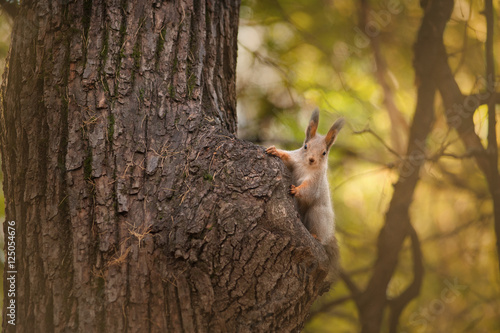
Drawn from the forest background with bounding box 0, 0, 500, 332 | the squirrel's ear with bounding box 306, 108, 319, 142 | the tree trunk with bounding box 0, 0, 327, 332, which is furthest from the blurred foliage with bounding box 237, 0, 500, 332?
the tree trunk with bounding box 0, 0, 327, 332

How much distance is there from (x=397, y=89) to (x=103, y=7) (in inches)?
144

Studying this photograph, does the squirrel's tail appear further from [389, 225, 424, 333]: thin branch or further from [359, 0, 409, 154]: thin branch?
[359, 0, 409, 154]: thin branch

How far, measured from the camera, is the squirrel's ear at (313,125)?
3.60 m

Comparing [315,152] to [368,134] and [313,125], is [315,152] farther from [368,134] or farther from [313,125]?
[368,134]

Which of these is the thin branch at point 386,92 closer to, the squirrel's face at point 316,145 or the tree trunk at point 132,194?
the squirrel's face at point 316,145

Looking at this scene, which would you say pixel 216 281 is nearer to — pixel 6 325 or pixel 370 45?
pixel 6 325

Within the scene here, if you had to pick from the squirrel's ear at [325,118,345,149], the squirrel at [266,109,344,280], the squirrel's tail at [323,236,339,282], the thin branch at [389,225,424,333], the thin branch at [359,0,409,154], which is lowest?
the thin branch at [389,225,424,333]

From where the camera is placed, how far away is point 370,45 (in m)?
4.90

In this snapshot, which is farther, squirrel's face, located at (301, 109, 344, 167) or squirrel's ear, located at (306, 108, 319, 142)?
squirrel's ear, located at (306, 108, 319, 142)

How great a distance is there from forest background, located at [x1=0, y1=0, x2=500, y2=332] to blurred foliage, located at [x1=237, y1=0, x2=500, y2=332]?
1cm

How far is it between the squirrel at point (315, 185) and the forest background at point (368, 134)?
963 mm

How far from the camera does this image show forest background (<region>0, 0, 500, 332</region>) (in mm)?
4633

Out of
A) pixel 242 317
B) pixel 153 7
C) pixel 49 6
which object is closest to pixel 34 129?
pixel 49 6

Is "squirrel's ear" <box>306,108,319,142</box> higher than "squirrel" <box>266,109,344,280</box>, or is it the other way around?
"squirrel's ear" <box>306,108,319,142</box>
